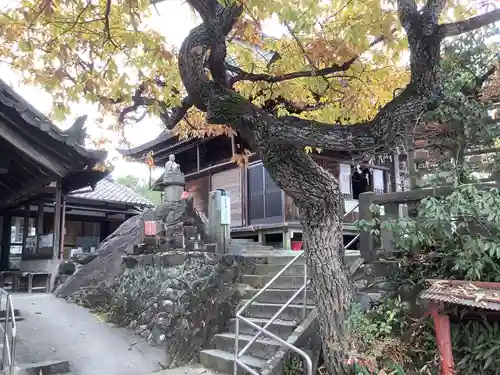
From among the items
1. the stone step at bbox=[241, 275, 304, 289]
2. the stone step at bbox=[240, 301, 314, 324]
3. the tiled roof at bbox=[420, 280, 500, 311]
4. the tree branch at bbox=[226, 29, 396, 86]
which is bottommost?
the stone step at bbox=[240, 301, 314, 324]

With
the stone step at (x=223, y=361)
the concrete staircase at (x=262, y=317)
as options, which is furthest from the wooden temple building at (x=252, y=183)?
the stone step at (x=223, y=361)

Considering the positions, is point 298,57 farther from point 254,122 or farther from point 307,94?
point 254,122

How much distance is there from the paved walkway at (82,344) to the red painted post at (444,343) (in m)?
4.50

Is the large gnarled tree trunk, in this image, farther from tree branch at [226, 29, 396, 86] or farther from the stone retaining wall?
the stone retaining wall

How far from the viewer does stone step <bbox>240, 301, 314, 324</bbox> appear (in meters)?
7.00

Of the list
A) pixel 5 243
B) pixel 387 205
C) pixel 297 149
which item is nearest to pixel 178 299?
pixel 387 205

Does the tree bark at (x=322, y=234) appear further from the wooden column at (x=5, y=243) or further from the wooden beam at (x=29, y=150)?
the wooden column at (x=5, y=243)

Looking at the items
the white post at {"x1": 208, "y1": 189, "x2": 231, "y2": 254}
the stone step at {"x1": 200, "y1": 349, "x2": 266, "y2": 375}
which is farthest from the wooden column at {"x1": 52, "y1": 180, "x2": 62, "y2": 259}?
the stone step at {"x1": 200, "y1": 349, "x2": 266, "y2": 375}

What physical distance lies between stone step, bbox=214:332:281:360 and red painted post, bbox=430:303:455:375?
256cm

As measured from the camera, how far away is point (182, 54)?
527 centimetres

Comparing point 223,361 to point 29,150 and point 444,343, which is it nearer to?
point 444,343

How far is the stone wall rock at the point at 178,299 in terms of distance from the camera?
Result: 315 inches

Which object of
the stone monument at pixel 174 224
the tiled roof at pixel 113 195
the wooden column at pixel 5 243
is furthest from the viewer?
the tiled roof at pixel 113 195

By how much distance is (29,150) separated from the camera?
8.87 metres
